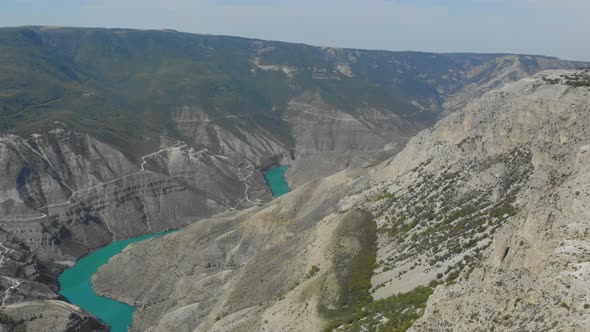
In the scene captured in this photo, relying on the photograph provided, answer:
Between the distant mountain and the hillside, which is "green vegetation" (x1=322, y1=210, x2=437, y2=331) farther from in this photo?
the distant mountain

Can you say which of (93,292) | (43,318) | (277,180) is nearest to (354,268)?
(43,318)

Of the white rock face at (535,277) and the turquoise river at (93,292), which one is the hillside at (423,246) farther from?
the turquoise river at (93,292)

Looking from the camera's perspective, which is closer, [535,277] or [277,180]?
[535,277]

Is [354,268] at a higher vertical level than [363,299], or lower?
higher

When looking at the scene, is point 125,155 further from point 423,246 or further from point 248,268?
point 423,246

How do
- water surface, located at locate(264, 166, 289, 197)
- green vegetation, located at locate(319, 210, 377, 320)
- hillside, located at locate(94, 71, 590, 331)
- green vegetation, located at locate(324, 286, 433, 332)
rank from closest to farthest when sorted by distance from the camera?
hillside, located at locate(94, 71, 590, 331), green vegetation, located at locate(324, 286, 433, 332), green vegetation, located at locate(319, 210, 377, 320), water surface, located at locate(264, 166, 289, 197)

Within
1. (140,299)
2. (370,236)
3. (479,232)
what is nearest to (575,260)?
(479,232)

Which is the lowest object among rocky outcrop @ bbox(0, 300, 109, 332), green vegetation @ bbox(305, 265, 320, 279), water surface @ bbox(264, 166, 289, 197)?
water surface @ bbox(264, 166, 289, 197)

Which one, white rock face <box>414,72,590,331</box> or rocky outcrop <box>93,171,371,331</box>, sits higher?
white rock face <box>414,72,590,331</box>

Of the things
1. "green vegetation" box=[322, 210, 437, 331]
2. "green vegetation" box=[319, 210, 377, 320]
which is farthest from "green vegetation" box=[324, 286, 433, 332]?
"green vegetation" box=[319, 210, 377, 320]
